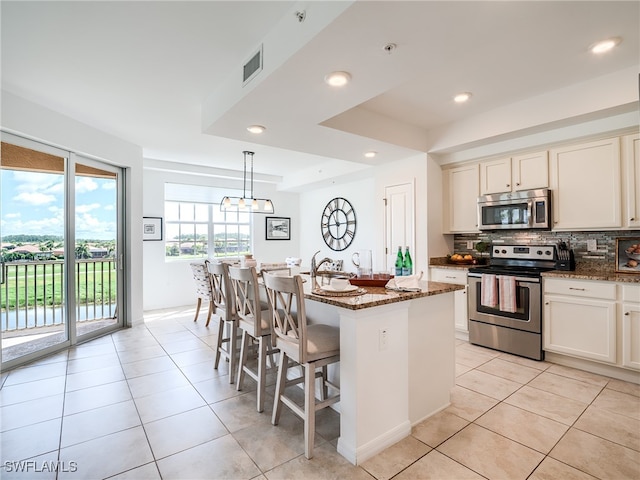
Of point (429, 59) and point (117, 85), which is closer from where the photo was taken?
point (429, 59)

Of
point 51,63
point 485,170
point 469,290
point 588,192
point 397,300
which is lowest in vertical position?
point 469,290

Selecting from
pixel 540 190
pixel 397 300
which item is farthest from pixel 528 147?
pixel 397 300

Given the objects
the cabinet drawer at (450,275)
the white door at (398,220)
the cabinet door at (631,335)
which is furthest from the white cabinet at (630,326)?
the white door at (398,220)

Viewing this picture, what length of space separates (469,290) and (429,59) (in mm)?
2726

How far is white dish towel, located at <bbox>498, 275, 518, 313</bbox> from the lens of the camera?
3.38 metres

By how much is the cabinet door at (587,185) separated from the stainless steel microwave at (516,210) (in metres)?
0.11

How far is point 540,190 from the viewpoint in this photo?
3477mm

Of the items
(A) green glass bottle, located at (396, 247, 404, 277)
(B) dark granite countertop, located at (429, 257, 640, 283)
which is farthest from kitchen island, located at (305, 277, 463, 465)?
(B) dark granite countertop, located at (429, 257, 640, 283)

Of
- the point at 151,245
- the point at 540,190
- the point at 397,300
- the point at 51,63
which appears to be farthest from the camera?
the point at 151,245

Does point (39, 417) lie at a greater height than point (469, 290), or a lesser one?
lesser

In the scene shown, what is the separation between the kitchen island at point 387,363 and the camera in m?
1.84

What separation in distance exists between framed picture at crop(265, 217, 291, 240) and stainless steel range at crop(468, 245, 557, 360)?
4.62 metres

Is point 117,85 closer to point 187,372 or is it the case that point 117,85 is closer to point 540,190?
point 187,372

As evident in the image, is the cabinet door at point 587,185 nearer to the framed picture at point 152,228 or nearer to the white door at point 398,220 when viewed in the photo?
the white door at point 398,220
